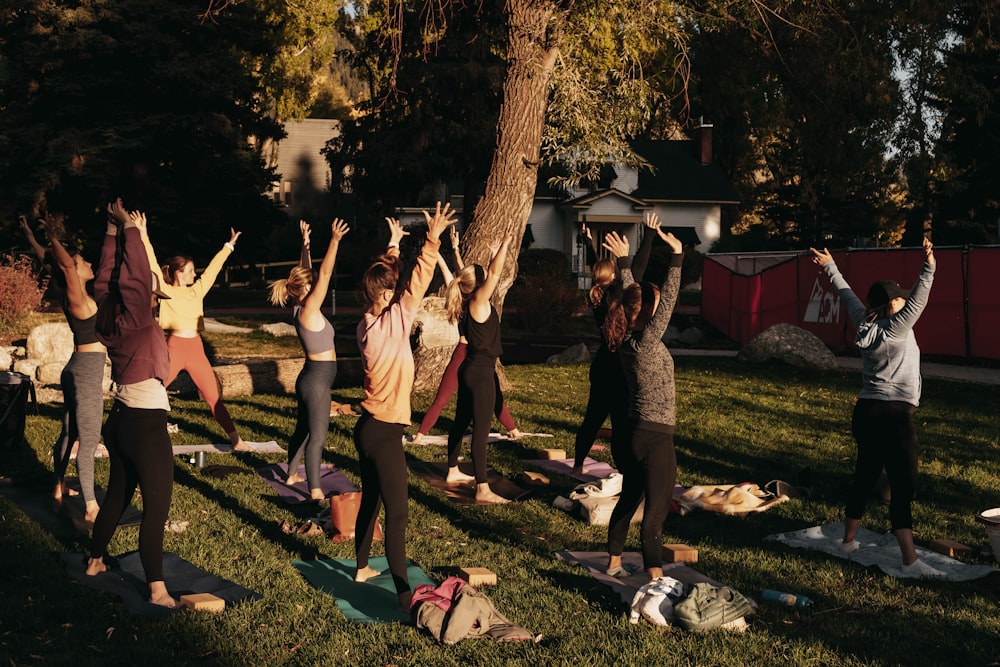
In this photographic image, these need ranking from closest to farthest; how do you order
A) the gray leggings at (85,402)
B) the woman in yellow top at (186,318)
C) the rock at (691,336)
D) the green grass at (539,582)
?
the green grass at (539,582)
the gray leggings at (85,402)
the woman in yellow top at (186,318)
the rock at (691,336)

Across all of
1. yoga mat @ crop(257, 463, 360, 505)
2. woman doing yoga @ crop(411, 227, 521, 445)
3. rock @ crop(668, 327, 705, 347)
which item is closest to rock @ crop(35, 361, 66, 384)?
yoga mat @ crop(257, 463, 360, 505)

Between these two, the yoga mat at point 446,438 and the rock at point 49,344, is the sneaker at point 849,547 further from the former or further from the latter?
the rock at point 49,344

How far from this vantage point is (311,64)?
Answer: 5916cm

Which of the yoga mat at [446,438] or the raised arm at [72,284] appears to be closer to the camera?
the raised arm at [72,284]

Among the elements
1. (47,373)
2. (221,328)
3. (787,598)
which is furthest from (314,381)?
(221,328)

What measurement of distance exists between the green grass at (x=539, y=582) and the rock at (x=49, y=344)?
6.02m

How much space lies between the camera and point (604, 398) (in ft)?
32.0

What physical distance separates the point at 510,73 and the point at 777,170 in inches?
1720

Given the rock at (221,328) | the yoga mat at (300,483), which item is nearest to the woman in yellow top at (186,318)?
the yoga mat at (300,483)

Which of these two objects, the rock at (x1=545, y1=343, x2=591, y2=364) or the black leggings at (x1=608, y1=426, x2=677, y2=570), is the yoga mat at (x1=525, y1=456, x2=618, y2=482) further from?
the rock at (x1=545, y1=343, x2=591, y2=364)

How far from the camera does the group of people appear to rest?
6.22 meters

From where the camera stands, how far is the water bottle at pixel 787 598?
6.43 m

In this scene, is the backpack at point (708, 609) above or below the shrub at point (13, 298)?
below

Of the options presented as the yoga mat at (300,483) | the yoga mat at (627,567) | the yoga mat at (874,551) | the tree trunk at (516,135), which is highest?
the tree trunk at (516,135)
